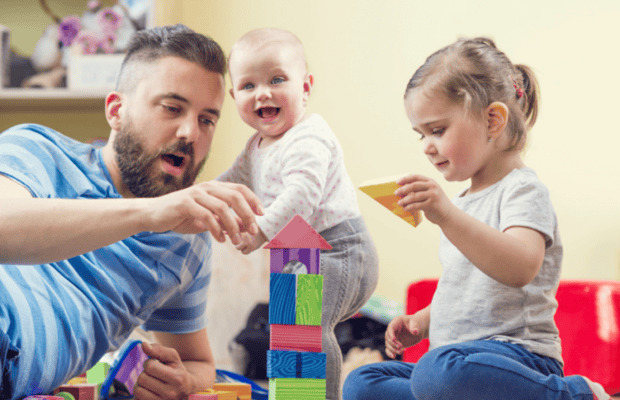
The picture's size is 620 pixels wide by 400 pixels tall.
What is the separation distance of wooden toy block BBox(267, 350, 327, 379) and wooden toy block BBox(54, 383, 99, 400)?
569 millimetres

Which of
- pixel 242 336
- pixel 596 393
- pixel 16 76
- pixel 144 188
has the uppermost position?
pixel 16 76

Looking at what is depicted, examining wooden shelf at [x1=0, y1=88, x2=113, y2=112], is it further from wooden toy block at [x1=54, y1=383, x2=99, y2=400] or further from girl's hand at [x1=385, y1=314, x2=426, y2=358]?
girl's hand at [x1=385, y1=314, x2=426, y2=358]

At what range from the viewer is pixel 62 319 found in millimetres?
1034

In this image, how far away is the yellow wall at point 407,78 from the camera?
82.6 inches

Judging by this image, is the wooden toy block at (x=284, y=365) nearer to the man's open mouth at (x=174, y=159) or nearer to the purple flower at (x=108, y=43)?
the man's open mouth at (x=174, y=159)

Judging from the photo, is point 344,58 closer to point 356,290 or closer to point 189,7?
point 189,7

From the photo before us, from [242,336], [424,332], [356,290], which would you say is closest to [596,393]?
[424,332]

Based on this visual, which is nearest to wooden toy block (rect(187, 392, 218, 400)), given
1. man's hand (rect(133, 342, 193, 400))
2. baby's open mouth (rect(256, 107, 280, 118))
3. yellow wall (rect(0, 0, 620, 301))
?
man's hand (rect(133, 342, 193, 400))

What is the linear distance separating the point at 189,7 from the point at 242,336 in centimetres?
123

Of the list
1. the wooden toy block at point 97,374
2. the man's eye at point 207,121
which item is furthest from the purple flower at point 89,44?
the wooden toy block at point 97,374

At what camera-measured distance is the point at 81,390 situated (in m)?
1.16

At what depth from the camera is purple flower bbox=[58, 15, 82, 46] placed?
2107 mm

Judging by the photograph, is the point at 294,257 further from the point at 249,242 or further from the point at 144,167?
the point at 144,167

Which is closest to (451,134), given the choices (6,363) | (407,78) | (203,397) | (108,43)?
(203,397)
